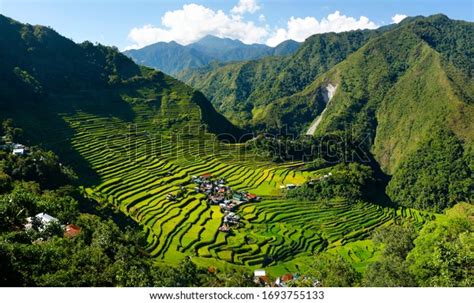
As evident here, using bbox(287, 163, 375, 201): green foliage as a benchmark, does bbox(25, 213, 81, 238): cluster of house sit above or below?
above

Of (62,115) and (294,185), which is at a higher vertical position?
(62,115)

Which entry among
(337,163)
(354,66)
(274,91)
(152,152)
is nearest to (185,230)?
(152,152)

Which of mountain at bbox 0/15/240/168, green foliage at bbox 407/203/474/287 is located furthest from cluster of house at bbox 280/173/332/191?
green foliage at bbox 407/203/474/287

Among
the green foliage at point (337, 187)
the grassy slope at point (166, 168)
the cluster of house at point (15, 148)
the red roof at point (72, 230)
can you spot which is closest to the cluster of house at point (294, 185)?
the green foliage at point (337, 187)

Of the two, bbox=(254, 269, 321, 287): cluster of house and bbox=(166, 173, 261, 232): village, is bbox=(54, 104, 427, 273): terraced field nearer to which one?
bbox=(166, 173, 261, 232): village

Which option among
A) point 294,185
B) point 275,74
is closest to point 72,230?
point 294,185

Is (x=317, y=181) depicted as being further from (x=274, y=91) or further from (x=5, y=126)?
(x=274, y=91)

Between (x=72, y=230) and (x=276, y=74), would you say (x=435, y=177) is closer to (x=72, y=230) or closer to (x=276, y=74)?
(x=72, y=230)
